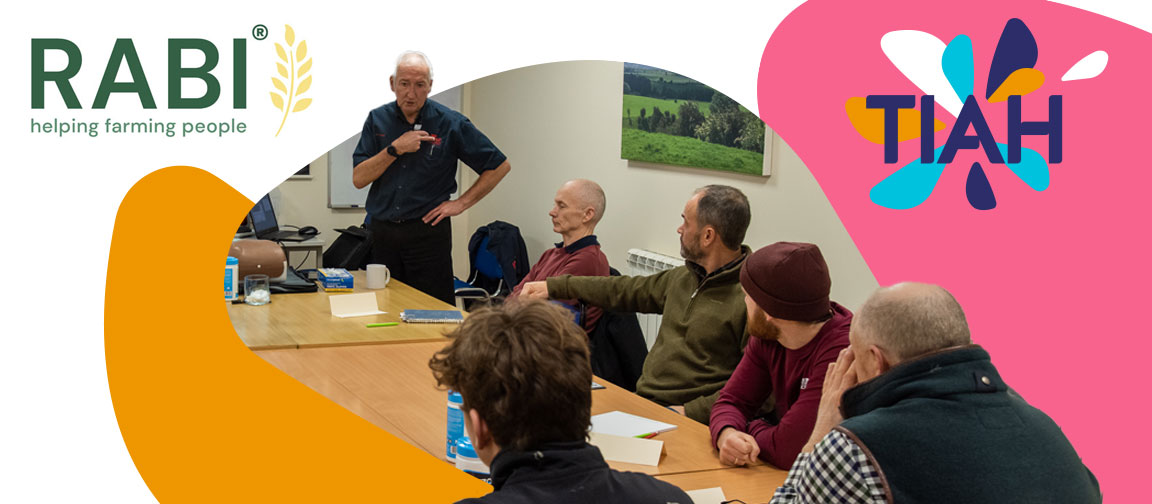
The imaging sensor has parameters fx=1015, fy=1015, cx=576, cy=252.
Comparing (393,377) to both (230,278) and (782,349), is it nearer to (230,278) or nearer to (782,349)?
(782,349)

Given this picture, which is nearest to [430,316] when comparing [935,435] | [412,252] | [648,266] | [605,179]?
[412,252]

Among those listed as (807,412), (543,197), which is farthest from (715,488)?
(543,197)

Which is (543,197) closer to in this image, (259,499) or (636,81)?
(636,81)

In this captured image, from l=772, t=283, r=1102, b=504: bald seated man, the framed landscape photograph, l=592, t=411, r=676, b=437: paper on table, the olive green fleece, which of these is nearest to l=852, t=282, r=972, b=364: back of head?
l=772, t=283, r=1102, b=504: bald seated man

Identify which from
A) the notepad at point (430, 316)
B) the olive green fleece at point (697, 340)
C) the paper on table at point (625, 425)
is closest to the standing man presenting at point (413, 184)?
the notepad at point (430, 316)

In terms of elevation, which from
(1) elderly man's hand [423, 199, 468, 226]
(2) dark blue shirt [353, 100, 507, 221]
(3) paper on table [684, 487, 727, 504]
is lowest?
(3) paper on table [684, 487, 727, 504]

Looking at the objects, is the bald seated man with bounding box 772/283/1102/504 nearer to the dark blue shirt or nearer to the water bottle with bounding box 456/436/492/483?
the water bottle with bounding box 456/436/492/483

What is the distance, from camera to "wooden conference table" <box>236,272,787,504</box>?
244cm

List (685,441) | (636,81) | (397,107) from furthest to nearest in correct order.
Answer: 1. (636,81)
2. (397,107)
3. (685,441)

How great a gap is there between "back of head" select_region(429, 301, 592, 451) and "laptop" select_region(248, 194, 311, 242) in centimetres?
563

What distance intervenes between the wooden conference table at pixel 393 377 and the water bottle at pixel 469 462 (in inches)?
6.3

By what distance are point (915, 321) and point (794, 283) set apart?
2.43 ft

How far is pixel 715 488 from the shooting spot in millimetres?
2289

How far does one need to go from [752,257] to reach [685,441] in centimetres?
51
